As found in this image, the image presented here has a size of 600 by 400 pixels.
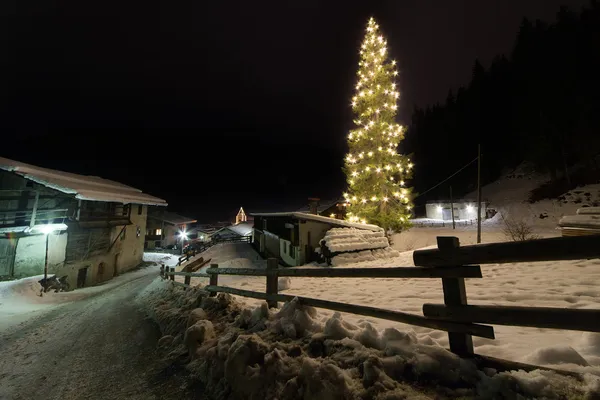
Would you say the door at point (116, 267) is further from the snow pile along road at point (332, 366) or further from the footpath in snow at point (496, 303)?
the snow pile along road at point (332, 366)

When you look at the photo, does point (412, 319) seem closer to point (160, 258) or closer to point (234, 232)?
point (160, 258)

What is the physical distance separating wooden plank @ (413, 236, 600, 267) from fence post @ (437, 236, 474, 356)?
125 millimetres

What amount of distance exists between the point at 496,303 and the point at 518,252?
4.19 m

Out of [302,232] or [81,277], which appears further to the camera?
[81,277]

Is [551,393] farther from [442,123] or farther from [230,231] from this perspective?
[442,123]

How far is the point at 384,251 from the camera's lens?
16.9m

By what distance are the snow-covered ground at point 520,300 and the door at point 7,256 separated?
20546 mm

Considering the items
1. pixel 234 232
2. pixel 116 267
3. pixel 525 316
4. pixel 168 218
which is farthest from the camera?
pixel 234 232

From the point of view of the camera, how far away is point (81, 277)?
21438 millimetres

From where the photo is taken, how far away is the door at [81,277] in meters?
21.1

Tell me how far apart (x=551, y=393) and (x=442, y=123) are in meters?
72.2

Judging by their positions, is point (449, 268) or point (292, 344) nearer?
point (449, 268)

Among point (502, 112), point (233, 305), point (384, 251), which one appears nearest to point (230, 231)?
point (384, 251)

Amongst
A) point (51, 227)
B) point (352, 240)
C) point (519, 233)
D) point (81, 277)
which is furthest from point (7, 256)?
point (519, 233)
